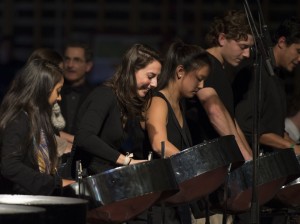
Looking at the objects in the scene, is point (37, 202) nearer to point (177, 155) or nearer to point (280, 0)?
point (177, 155)

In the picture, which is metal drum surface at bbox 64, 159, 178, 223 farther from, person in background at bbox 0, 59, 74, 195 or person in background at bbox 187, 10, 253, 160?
person in background at bbox 187, 10, 253, 160

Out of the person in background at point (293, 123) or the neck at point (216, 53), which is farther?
the person in background at point (293, 123)

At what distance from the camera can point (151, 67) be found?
3.57m

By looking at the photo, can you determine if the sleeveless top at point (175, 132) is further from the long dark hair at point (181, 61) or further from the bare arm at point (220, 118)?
the bare arm at point (220, 118)

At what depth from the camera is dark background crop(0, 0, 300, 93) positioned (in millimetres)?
9375

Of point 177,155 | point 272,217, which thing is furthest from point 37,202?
point 272,217

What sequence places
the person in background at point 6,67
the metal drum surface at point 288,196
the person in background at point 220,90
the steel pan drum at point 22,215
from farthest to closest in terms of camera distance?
1. the person in background at point 6,67
2. the person in background at point 220,90
3. the metal drum surface at point 288,196
4. the steel pan drum at point 22,215

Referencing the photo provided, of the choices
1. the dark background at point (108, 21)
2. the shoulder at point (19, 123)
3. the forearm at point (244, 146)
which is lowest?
the forearm at point (244, 146)

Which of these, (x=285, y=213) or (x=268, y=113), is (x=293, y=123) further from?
(x=285, y=213)

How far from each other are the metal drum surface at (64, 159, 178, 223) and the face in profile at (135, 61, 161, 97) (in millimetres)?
492

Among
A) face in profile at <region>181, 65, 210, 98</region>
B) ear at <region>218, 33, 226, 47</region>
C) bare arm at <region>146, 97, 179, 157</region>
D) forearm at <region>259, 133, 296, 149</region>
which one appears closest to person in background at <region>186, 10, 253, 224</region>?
ear at <region>218, 33, 226, 47</region>

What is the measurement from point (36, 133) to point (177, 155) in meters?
0.45

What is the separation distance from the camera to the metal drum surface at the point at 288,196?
379 cm

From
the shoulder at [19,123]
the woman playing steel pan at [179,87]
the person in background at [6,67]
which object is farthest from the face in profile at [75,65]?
the shoulder at [19,123]
